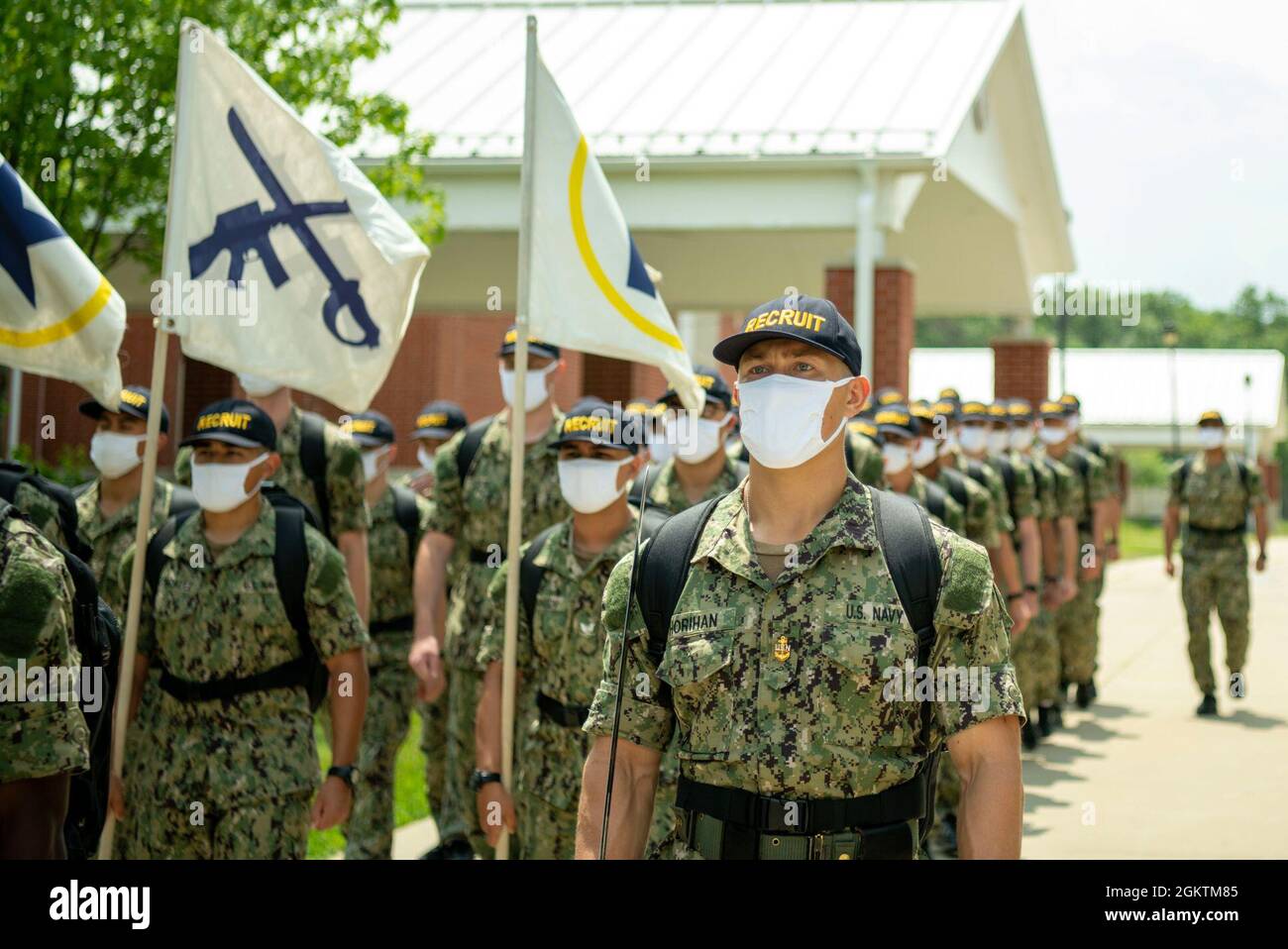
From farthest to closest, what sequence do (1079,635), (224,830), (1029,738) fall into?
(1079,635) → (1029,738) → (224,830)

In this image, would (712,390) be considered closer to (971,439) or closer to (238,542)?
(238,542)

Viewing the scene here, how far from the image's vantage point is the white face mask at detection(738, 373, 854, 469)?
3715mm

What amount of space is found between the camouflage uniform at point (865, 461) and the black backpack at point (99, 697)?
4414mm

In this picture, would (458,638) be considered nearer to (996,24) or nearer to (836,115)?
(836,115)

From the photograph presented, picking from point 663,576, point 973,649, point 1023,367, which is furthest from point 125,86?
point 1023,367

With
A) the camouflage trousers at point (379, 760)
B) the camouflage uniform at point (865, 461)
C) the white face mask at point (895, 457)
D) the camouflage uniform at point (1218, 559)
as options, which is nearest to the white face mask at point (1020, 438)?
the camouflage uniform at point (1218, 559)

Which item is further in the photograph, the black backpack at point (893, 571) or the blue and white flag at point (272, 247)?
the blue and white flag at point (272, 247)

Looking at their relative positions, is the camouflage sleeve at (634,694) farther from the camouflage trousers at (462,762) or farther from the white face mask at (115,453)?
the white face mask at (115,453)

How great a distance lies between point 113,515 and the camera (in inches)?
287

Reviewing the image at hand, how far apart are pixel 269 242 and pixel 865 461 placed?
385cm

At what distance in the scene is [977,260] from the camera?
880 inches

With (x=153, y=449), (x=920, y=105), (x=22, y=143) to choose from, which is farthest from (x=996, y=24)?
(x=153, y=449)

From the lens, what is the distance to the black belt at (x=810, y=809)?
356 cm
